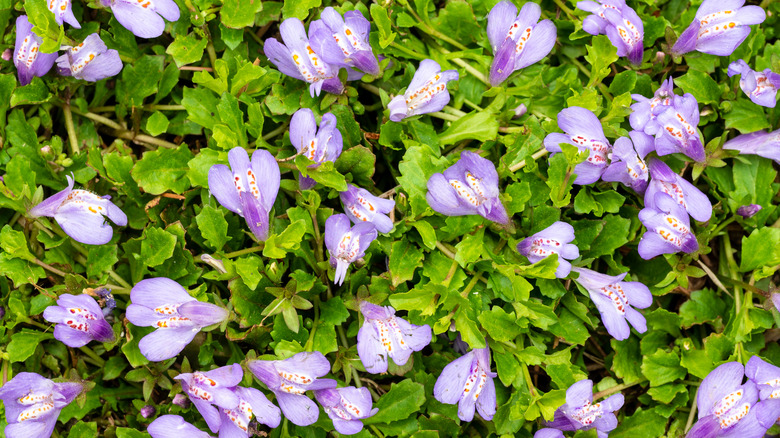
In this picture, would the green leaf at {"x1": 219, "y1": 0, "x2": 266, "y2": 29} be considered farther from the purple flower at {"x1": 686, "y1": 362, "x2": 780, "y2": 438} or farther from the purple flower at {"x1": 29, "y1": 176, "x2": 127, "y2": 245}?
the purple flower at {"x1": 686, "y1": 362, "x2": 780, "y2": 438}

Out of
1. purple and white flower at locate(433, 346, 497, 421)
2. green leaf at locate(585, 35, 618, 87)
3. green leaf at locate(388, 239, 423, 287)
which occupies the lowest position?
purple and white flower at locate(433, 346, 497, 421)

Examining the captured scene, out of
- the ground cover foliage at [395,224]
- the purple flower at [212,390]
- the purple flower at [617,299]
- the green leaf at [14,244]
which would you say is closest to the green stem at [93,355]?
the ground cover foliage at [395,224]

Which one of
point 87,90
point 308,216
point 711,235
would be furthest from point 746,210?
point 87,90

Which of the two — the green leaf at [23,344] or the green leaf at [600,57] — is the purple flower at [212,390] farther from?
the green leaf at [600,57]

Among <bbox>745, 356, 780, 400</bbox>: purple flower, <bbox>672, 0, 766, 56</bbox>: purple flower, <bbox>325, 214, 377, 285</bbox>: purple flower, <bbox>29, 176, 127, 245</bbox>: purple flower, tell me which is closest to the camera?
<bbox>325, 214, 377, 285</bbox>: purple flower

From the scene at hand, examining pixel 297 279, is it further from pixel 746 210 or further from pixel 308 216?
pixel 746 210

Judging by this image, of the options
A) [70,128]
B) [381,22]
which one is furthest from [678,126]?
[70,128]

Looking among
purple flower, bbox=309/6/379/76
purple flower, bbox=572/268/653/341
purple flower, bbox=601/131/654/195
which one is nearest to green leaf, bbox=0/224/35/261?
purple flower, bbox=309/6/379/76
